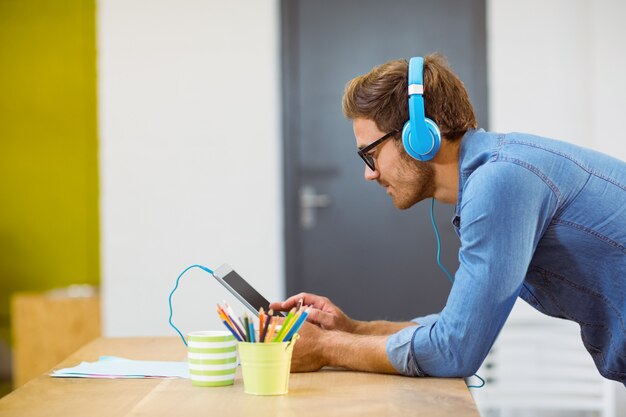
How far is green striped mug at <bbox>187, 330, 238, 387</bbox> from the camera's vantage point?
5.02 feet

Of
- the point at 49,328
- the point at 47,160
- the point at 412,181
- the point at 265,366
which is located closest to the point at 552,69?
the point at 412,181

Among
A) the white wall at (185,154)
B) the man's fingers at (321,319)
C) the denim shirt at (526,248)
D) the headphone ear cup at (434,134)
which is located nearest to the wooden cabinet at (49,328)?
the white wall at (185,154)

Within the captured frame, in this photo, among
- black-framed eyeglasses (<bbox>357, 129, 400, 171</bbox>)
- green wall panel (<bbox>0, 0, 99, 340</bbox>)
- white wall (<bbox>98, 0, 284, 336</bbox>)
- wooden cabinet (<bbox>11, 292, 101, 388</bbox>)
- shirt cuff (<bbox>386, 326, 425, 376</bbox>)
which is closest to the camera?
shirt cuff (<bbox>386, 326, 425, 376</bbox>)

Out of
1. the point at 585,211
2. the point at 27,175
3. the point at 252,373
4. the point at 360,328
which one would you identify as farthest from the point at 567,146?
the point at 27,175

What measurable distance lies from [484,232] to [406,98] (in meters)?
0.38

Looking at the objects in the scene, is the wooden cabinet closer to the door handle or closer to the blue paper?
the door handle

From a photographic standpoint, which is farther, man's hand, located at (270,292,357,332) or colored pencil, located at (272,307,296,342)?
man's hand, located at (270,292,357,332)

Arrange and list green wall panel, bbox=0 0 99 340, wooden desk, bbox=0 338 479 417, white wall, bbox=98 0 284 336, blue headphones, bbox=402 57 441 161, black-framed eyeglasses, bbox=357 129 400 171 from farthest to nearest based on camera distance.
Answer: green wall panel, bbox=0 0 99 340
white wall, bbox=98 0 284 336
black-framed eyeglasses, bbox=357 129 400 171
blue headphones, bbox=402 57 441 161
wooden desk, bbox=0 338 479 417

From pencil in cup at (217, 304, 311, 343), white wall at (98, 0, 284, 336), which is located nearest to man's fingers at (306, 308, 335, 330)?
pencil in cup at (217, 304, 311, 343)

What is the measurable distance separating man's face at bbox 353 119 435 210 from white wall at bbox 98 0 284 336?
214 cm

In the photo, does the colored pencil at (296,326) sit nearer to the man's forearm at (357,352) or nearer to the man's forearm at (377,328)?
the man's forearm at (357,352)

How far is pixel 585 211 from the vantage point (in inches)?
66.0

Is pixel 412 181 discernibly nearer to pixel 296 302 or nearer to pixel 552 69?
pixel 296 302

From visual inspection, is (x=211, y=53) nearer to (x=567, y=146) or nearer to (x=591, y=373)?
(x=591, y=373)
